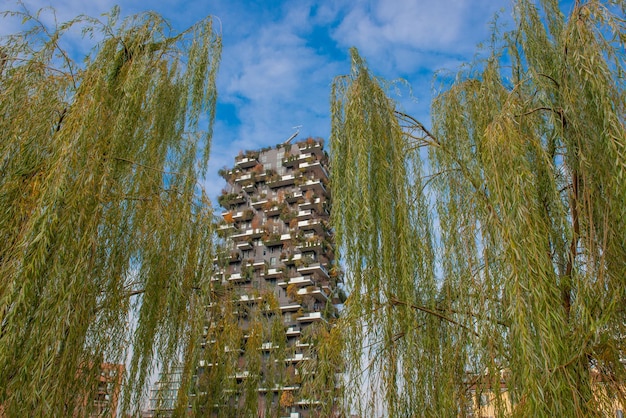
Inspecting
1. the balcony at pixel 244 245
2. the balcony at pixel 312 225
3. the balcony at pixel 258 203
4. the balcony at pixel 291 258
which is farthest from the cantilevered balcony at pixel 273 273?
the balcony at pixel 258 203

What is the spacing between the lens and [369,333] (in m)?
3.41

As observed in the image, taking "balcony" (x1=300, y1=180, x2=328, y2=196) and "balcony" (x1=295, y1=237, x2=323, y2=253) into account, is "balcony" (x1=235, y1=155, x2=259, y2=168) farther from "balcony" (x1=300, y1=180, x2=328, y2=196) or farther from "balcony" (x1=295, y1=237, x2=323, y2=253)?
"balcony" (x1=295, y1=237, x2=323, y2=253)

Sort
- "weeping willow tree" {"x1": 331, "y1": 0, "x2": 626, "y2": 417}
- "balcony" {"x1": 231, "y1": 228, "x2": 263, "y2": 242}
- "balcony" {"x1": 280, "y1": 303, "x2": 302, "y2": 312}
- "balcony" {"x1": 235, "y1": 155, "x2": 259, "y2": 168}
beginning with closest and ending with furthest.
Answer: "weeping willow tree" {"x1": 331, "y1": 0, "x2": 626, "y2": 417}
"balcony" {"x1": 280, "y1": 303, "x2": 302, "y2": 312}
"balcony" {"x1": 231, "y1": 228, "x2": 263, "y2": 242}
"balcony" {"x1": 235, "y1": 155, "x2": 259, "y2": 168}

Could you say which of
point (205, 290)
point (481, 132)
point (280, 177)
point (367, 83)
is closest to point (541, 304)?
point (481, 132)

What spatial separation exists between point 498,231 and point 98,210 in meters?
2.40

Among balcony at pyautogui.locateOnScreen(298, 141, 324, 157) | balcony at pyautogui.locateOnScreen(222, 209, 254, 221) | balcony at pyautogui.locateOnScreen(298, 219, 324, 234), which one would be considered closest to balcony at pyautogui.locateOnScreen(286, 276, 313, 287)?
balcony at pyautogui.locateOnScreen(298, 219, 324, 234)

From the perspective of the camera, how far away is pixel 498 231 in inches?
106

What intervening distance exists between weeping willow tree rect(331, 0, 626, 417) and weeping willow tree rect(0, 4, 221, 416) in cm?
147

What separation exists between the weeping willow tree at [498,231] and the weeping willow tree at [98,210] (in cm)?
147

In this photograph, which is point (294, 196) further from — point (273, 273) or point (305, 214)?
point (273, 273)

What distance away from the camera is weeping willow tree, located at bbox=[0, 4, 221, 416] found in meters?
2.47

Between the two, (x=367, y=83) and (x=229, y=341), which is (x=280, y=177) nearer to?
(x=229, y=341)

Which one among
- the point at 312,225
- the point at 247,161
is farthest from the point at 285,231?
the point at 247,161

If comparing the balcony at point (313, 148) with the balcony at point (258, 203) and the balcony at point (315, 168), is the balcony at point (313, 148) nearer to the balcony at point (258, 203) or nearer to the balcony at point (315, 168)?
the balcony at point (315, 168)
